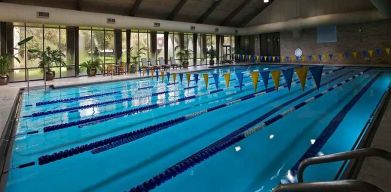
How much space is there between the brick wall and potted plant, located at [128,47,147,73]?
9613 millimetres

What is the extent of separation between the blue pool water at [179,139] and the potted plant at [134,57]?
6804 mm

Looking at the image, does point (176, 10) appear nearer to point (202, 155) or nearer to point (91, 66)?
point (91, 66)

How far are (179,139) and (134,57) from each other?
1120 cm

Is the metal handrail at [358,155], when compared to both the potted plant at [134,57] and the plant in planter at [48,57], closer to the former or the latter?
the plant in planter at [48,57]

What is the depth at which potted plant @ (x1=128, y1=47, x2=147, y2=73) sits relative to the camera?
15.0 meters

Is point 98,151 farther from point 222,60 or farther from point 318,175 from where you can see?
point 222,60

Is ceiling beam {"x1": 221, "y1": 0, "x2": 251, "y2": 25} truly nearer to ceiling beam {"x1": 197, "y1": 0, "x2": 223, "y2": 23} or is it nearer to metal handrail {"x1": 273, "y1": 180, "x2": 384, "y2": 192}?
ceiling beam {"x1": 197, "y1": 0, "x2": 223, "y2": 23}

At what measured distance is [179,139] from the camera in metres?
4.59

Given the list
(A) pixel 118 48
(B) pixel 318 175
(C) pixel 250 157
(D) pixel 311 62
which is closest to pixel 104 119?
(C) pixel 250 157

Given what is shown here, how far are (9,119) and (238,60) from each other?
18.7m

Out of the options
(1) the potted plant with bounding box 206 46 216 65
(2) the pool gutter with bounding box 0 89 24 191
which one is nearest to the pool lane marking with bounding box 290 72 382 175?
(2) the pool gutter with bounding box 0 89 24 191

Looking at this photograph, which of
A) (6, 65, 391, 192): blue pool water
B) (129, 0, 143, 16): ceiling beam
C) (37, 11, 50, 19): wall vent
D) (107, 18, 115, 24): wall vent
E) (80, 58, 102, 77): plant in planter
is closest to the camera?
(6, 65, 391, 192): blue pool water

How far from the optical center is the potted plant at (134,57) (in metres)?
15.0

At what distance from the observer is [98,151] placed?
4.05 m
